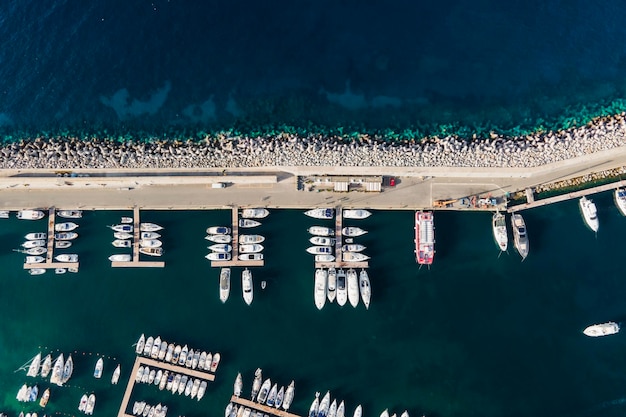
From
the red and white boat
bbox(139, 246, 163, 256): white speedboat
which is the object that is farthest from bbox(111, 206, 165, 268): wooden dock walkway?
the red and white boat

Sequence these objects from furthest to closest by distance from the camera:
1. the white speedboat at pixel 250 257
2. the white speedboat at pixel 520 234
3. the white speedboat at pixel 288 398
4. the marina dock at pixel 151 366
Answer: the white speedboat at pixel 250 257 → the marina dock at pixel 151 366 → the white speedboat at pixel 520 234 → the white speedboat at pixel 288 398

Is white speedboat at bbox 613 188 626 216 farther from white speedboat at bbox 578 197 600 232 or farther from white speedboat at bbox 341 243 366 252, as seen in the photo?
white speedboat at bbox 341 243 366 252

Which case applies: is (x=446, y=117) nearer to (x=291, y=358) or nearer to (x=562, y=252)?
(x=562, y=252)

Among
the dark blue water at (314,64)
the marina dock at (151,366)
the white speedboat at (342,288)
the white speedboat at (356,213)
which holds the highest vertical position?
the dark blue water at (314,64)

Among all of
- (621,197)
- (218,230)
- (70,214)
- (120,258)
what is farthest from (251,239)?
(621,197)

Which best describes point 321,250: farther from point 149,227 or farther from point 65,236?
point 65,236

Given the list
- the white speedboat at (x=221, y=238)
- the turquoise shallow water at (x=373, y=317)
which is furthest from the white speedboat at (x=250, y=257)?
the white speedboat at (x=221, y=238)

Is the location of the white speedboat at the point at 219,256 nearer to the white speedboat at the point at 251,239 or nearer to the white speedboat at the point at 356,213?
the white speedboat at the point at 251,239
